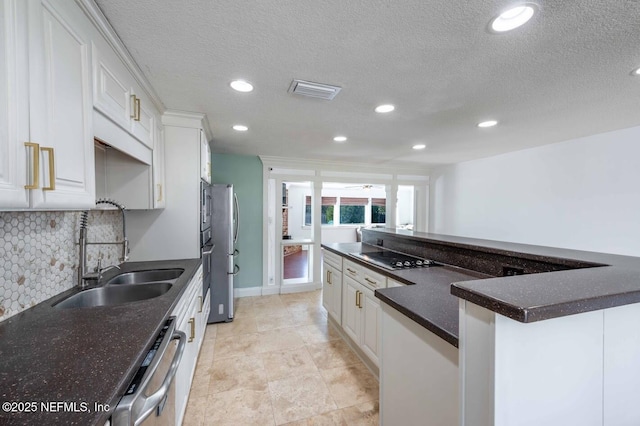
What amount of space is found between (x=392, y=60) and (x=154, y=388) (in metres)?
1.96

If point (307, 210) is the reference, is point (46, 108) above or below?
above

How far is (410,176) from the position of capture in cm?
533

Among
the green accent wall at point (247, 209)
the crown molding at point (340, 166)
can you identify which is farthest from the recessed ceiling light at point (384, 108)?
the green accent wall at point (247, 209)

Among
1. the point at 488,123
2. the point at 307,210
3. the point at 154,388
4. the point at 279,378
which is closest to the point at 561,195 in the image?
the point at 488,123

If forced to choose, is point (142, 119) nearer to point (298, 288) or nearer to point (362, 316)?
point (362, 316)

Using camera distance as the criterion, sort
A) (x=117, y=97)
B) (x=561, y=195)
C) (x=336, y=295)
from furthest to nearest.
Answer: (x=561, y=195) → (x=336, y=295) → (x=117, y=97)

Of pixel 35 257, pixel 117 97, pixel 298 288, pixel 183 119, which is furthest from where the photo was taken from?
pixel 298 288

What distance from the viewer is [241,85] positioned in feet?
5.88

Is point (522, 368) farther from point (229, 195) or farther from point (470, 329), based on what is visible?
point (229, 195)

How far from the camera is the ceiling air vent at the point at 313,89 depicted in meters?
1.75

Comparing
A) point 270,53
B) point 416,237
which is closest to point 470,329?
point 270,53

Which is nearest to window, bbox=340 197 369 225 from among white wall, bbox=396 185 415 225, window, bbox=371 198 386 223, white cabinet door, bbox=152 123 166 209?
window, bbox=371 198 386 223

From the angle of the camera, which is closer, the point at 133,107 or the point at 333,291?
the point at 133,107

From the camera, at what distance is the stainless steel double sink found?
1461 mm
